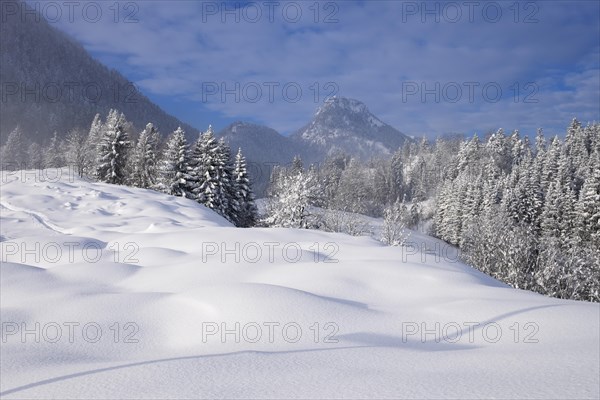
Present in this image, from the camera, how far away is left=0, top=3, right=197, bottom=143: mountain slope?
114 meters

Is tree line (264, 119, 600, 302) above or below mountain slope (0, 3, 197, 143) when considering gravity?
below

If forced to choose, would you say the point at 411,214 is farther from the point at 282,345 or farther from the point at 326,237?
the point at 282,345

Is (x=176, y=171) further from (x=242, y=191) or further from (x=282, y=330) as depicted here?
(x=282, y=330)

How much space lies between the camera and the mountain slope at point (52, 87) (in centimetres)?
11450

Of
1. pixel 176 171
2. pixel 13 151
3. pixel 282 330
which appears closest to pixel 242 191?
pixel 176 171

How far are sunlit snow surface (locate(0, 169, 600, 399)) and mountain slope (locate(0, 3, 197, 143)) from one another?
4870 inches

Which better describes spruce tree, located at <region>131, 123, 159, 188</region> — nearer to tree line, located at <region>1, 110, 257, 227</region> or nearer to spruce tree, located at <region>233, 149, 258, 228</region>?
tree line, located at <region>1, 110, 257, 227</region>

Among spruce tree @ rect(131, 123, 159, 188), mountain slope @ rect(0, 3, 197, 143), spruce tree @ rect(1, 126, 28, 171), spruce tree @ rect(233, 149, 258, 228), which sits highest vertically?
mountain slope @ rect(0, 3, 197, 143)

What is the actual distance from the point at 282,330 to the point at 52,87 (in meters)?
172

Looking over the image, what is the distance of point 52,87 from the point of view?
142125 mm

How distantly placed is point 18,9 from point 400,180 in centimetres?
18409

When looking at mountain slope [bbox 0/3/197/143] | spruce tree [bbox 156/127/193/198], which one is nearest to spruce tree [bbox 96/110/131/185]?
spruce tree [bbox 156/127/193/198]

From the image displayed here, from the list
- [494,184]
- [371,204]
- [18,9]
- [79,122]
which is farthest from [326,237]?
[18,9]

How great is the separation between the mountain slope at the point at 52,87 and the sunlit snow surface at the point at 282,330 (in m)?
124
